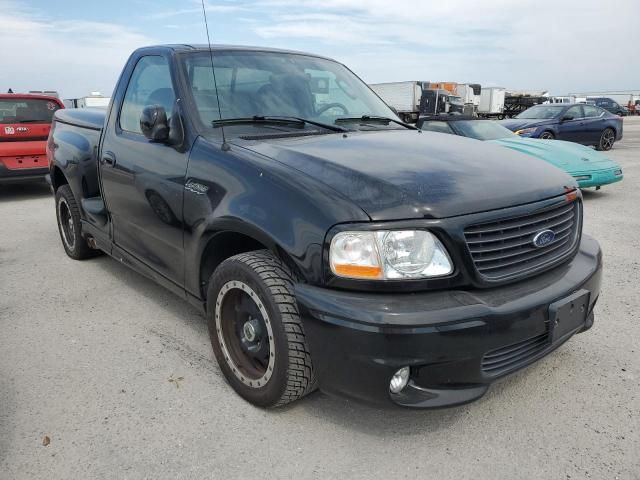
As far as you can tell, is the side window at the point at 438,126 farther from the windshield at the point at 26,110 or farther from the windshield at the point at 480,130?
the windshield at the point at 26,110

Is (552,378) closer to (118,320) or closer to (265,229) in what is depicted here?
(265,229)

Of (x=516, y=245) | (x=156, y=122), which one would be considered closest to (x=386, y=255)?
(x=516, y=245)

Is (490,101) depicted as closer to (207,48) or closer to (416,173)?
(207,48)

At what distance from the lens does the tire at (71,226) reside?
472 cm

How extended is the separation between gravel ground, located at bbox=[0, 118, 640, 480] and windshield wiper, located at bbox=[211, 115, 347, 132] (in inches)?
54.3

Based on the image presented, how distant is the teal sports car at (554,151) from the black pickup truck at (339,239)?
461 centimetres

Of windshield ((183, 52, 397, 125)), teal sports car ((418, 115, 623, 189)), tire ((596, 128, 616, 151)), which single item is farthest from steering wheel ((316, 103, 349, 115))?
tire ((596, 128, 616, 151))

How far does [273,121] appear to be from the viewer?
121 inches

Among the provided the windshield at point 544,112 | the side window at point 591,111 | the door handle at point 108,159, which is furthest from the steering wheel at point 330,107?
the side window at point 591,111

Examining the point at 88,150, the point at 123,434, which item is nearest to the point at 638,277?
the point at 123,434

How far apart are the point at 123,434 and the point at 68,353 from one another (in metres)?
1.03

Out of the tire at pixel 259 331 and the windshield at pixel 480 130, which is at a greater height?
the windshield at pixel 480 130

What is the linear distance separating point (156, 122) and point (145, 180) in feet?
1.41

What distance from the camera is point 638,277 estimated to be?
174 inches
